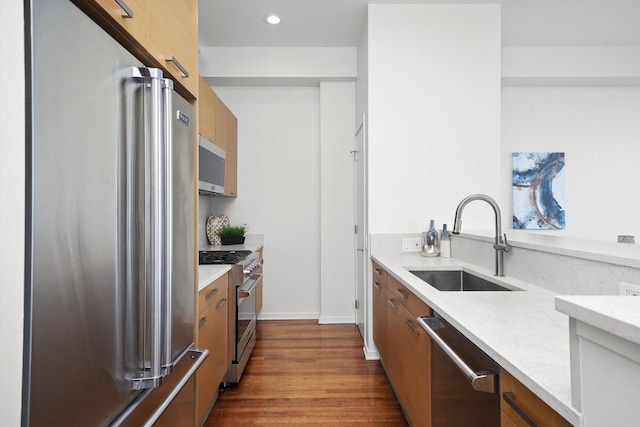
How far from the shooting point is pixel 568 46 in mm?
3488

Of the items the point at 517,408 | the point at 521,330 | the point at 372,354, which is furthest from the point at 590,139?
the point at 517,408

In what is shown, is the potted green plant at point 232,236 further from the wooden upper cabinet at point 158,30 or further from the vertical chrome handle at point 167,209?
the vertical chrome handle at point 167,209

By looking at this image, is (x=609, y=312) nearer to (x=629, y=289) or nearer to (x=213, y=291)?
(x=629, y=289)

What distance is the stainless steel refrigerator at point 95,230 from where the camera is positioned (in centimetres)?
62

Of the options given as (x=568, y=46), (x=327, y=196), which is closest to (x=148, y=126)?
(x=327, y=196)

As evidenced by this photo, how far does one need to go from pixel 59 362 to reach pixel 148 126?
63cm

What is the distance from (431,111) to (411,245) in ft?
3.75

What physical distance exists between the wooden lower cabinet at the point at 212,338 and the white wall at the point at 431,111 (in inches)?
55.0

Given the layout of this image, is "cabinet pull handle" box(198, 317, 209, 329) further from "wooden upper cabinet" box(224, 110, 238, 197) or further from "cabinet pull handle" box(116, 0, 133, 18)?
"wooden upper cabinet" box(224, 110, 238, 197)

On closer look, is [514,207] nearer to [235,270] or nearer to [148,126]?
[235,270]

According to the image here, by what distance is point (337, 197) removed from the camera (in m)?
3.60

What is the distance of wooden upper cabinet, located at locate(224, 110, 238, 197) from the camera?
322 cm

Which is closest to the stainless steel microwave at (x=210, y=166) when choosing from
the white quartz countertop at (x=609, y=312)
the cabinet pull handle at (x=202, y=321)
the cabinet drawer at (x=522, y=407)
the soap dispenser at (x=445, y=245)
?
the cabinet pull handle at (x=202, y=321)

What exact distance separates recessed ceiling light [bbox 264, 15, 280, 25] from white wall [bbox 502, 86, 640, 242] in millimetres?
2738
